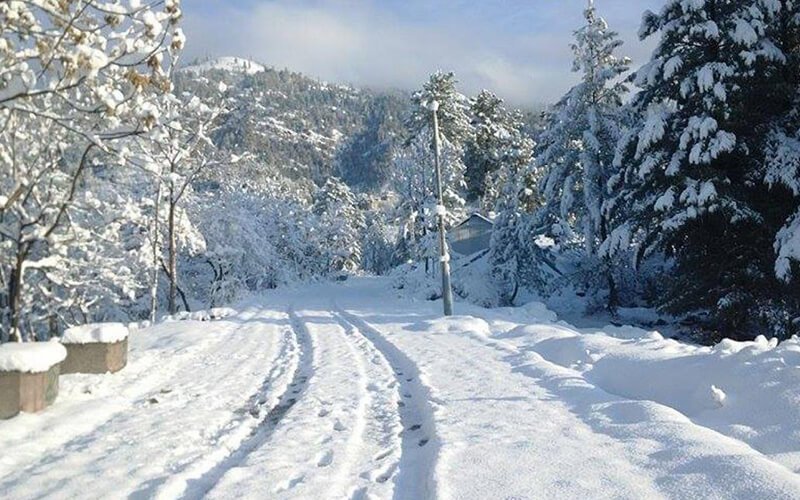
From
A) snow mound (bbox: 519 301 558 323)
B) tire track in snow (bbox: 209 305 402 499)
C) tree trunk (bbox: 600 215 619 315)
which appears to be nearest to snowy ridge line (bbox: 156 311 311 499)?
tire track in snow (bbox: 209 305 402 499)

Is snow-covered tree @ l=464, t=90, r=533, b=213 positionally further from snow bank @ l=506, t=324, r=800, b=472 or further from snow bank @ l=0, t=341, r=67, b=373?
snow bank @ l=0, t=341, r=67, b=373

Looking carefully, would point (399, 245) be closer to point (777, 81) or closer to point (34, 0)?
point (777, 81)

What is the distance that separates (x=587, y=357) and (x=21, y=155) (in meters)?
14.6

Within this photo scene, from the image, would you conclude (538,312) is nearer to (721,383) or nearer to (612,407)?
(721,383)

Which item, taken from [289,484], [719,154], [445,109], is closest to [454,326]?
[719,154]

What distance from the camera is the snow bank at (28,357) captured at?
733 cm

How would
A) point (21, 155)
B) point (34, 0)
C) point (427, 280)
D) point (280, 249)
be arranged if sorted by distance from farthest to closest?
point (280, 249)
point (427, 280)
point (21, 155)
point (34, 0)

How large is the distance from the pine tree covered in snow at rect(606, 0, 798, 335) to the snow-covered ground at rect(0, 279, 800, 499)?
23.8 feet

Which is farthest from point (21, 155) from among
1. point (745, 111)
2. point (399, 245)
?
point (399, 245)

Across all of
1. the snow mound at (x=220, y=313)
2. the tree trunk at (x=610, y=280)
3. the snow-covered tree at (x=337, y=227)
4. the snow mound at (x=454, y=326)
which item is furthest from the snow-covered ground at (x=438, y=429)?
the snow-covered tree at (x=337, y=227)

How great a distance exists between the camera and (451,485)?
4777mm

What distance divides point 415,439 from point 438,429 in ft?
0.87

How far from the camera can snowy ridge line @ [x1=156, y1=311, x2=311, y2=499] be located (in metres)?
5.12

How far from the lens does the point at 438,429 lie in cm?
648
